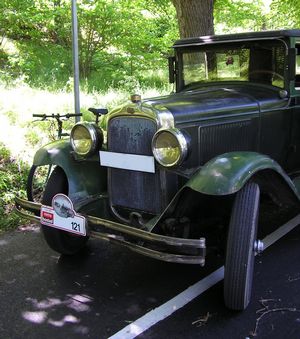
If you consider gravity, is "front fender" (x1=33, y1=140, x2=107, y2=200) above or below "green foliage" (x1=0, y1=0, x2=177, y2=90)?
below

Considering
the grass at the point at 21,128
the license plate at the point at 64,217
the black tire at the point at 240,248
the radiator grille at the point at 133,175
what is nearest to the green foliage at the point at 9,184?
the grass at the point at 21,128

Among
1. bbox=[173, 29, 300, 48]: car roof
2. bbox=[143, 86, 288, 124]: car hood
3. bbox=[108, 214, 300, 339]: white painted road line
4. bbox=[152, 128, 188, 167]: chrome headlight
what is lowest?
bbox=[108, 214, 300, 339]: white painted road line

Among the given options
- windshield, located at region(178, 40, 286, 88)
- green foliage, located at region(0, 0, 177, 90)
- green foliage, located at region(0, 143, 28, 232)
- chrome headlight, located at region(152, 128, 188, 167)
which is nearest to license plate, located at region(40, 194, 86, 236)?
chrome headlight, located at region(152, 128, 188, 167)

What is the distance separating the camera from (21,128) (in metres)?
6.73

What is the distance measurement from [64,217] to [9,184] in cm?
228

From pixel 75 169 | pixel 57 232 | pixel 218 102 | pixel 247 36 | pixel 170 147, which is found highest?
pixel 247 36

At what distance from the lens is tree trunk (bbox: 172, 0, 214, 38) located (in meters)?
6.80

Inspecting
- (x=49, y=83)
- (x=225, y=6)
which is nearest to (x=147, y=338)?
(x=49, y=83)

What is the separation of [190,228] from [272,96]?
1.58 m

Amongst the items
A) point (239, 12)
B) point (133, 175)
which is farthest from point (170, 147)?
point (239, 12)

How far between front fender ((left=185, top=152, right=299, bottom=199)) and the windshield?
1418 millimetres

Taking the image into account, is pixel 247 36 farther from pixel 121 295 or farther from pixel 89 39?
pixel 89 39

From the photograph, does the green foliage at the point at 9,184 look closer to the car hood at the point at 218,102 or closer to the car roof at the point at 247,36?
the car hood at the point at 218,102

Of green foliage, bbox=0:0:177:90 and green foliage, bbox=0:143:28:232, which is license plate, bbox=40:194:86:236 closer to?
green foliage, bbox=0:143:28:232
